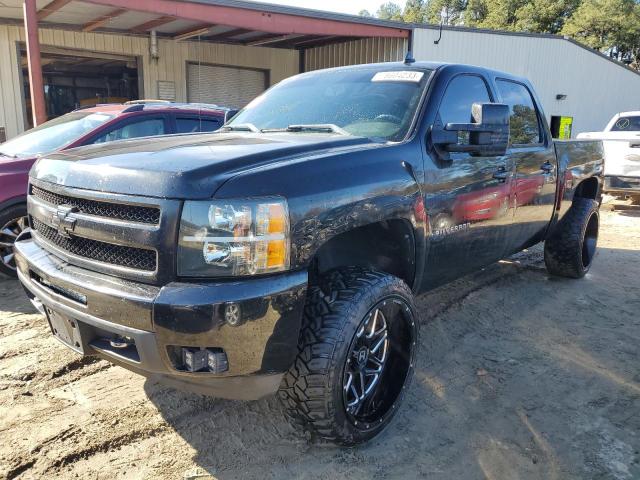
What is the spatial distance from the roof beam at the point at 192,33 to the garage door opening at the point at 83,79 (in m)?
1.20

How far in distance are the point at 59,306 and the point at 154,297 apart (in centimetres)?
63

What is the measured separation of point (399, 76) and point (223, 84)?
39.8 feet

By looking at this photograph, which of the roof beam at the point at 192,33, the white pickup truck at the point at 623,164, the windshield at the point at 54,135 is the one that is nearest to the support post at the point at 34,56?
the windshield at the point at 54,135

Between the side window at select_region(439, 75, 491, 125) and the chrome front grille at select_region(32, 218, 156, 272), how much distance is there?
1.98 m

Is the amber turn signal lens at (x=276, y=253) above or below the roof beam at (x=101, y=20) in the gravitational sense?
below

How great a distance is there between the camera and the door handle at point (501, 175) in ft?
12.0

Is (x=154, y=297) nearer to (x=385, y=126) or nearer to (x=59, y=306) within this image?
(x=59, y=306)

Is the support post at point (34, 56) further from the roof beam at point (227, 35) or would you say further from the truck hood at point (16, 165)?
the roof beam at point (227, 35)

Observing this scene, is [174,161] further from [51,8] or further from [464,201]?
[51,8]

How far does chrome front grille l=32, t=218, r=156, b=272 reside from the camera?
7.22ft

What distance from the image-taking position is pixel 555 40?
704 inches

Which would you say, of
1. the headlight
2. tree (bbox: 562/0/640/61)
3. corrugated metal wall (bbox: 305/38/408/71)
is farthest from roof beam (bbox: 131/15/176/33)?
tree (bbox: 562/0/640/61)

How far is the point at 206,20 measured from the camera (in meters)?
9.86

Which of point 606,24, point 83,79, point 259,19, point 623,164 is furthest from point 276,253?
point 606,24
